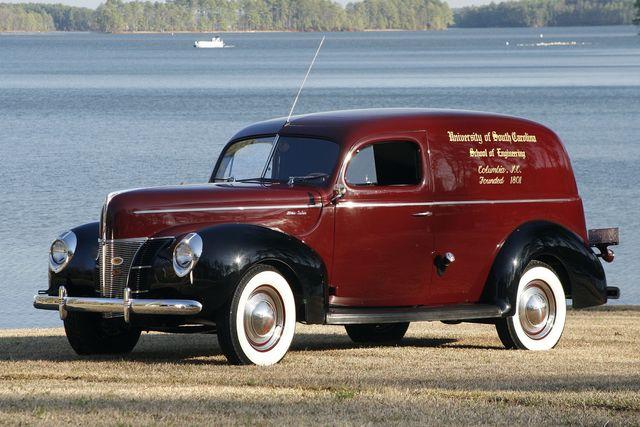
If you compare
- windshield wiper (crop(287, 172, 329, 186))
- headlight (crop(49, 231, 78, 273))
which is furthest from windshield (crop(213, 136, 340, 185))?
headlight (crop(49, 231, 78, 273))

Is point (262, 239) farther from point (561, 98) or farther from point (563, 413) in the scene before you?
point (561, 98)

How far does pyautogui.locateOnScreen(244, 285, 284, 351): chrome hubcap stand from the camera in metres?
10.7

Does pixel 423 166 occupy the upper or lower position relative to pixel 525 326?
upper

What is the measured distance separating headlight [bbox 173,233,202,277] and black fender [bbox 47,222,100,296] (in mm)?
901

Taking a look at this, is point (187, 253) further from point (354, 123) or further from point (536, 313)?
point (536, 313)

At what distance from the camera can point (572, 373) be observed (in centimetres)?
1040

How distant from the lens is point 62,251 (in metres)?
11.4

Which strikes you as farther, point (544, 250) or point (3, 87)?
point (3, 87)

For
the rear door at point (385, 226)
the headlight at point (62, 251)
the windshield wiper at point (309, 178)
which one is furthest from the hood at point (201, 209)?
the headlight at point (62, 251)

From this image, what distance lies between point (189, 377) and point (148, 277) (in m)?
0.99

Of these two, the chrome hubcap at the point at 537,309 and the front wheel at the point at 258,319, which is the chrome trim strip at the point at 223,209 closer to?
the front wheel at the point at 258,319

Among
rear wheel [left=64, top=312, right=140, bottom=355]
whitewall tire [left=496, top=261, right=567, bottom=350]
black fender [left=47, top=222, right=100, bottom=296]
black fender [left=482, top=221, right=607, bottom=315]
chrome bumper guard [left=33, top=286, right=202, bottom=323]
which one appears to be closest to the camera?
chrome bumper guard [left=33, top=286, right=202, bottom=323]

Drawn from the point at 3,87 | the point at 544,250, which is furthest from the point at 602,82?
the point at 544,250

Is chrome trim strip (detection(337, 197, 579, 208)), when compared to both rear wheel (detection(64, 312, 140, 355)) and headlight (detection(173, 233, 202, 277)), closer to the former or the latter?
headlight (detection(173, 233, 202, 277))
